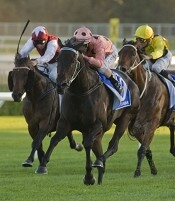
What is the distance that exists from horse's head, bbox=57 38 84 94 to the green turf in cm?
100

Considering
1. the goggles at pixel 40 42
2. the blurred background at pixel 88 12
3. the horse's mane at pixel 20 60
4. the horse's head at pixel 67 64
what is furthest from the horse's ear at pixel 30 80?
the blurred background at pixel 88 12

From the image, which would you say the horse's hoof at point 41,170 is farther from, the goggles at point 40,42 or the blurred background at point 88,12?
the blurred background at point 88,12

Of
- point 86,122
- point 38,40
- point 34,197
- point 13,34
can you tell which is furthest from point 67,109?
point 13,34

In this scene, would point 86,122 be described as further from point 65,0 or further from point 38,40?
point 65,0

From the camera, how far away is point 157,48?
12891 millimetres

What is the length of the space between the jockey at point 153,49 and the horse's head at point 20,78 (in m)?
1.40

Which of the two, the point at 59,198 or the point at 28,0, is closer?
the point at 59,198

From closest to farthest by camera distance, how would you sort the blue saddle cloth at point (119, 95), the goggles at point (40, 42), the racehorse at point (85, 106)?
the racehorse at point (85, 106), the blue saddle cloth at point (119, 95), the goggles at point (40, 42)

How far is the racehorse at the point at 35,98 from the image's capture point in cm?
1196

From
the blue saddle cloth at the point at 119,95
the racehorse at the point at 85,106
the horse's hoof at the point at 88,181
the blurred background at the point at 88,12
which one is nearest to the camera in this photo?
the racehorse at the point at 85,106

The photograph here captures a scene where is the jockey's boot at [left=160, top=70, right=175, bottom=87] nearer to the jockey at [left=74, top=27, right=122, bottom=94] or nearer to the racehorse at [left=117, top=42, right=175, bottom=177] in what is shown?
the racehorse at [left=117, top=42, right=175, bottom=177]

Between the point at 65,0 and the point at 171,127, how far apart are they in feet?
120

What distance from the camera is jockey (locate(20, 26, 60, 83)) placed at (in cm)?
1235

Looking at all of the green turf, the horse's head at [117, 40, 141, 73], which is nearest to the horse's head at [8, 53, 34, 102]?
the green turf
